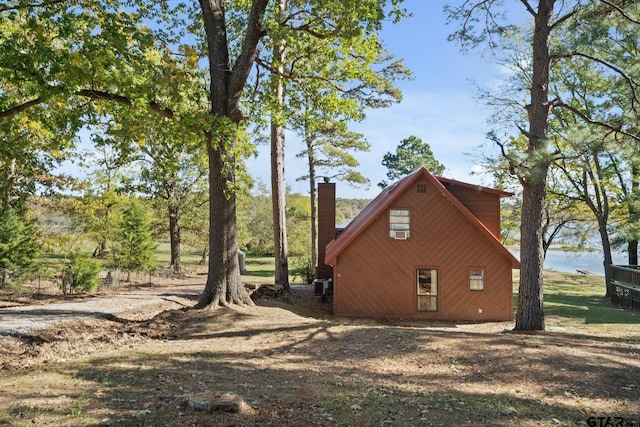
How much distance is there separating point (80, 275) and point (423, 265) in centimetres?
1302

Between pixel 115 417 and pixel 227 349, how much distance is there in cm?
377

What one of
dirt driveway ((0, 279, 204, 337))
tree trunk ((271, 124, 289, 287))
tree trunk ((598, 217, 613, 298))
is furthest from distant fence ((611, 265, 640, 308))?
dirt driveway ((0, 279, 204, 337))

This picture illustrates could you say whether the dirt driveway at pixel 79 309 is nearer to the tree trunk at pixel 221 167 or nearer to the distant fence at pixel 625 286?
the tree trunk at pixel 221 167

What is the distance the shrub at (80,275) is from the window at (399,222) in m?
11.6

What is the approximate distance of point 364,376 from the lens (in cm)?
658

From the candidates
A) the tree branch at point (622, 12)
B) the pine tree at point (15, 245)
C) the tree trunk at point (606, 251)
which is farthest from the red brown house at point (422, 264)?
the tree trunk at point (606, 251)

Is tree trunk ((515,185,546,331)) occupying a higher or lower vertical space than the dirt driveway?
higher

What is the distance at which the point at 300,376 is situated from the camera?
645 centimetres

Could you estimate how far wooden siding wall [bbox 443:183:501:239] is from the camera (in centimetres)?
1747

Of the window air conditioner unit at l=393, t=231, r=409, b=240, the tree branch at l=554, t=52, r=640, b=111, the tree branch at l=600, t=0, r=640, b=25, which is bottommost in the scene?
the window air conditioner unit at l=393, t=231, r=409, b=240

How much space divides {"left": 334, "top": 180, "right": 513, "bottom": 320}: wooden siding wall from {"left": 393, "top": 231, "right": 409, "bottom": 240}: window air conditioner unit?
16 cm

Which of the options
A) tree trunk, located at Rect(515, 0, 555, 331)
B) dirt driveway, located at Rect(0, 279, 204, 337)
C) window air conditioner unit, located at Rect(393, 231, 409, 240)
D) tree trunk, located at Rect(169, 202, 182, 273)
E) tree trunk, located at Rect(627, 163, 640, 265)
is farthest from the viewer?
tree trunk, located at Rect(169, 202, 182, 273)

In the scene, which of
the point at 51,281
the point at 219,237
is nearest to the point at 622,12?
the point at 219,237

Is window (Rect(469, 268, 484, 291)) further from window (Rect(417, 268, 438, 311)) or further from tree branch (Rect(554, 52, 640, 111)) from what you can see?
tree branch (Rect(554, 52, 640, 111))
